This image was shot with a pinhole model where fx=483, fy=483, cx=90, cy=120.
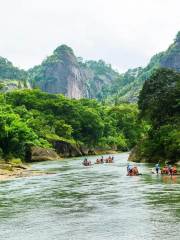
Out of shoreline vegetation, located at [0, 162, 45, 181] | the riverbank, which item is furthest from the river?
the riverbank

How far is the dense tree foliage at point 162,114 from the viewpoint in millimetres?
68250

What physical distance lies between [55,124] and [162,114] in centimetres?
4393

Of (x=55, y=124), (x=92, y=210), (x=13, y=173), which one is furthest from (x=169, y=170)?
(x=55, y=124)

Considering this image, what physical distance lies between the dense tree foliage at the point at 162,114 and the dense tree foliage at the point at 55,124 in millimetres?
21609

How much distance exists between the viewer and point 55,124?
116688mm

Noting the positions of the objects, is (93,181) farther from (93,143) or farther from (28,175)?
(93,143)

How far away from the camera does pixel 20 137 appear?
8362 cm

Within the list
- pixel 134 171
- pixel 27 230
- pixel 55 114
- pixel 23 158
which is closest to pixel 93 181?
pixel 134 171

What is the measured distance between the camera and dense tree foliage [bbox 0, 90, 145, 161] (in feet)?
274

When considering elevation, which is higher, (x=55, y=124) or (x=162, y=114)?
(x=55, y=124)

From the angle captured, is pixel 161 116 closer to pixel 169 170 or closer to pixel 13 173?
pixel 169 170

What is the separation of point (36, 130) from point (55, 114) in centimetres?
2148

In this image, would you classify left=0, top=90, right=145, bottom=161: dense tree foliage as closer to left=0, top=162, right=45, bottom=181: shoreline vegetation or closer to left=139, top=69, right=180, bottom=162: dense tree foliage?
left=0, top=162, right=45, bottom=181: shoreline vegetation

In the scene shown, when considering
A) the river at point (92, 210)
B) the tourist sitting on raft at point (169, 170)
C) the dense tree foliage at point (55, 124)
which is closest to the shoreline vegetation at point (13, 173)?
the river at point (92, 210)
